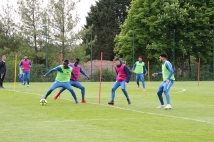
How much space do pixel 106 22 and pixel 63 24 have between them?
29.8m

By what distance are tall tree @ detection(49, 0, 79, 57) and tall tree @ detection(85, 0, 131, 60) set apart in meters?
26.5

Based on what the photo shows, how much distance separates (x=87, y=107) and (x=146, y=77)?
3740 cm

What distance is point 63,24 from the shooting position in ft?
199

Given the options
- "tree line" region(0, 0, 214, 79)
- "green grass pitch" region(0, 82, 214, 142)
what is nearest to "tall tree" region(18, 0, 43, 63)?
"tree line" region(0, 0, 214, 79)

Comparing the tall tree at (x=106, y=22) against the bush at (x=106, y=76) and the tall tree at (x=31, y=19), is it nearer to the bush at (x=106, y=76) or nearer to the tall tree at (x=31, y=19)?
the tall tree at (x=31, y=19)

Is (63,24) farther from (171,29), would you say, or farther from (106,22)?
(106,22)

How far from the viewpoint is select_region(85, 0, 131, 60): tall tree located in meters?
88.4

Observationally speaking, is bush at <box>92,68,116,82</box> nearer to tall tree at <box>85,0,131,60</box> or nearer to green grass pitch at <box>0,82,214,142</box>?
tall tree at <box>85,0,131,60</box>

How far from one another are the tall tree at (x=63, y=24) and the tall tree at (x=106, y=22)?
26514 mm

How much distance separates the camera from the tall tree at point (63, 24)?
2375 inches

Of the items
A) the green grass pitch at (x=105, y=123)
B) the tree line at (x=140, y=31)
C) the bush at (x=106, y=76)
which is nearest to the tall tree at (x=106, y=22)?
the tree line at (x=140, y=31)

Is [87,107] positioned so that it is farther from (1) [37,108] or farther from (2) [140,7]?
(2) [140,7]

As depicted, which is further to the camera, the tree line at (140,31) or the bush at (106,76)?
the tree line at (140,31)

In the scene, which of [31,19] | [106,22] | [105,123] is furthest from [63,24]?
[105,123]
